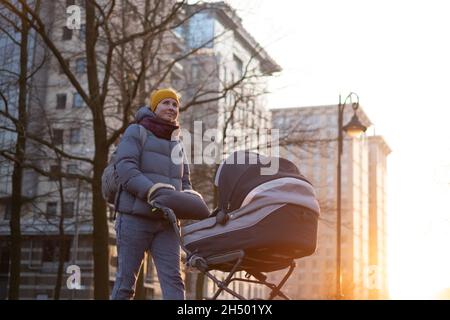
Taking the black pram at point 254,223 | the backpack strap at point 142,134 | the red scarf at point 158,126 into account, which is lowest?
the black pram at point 254,223

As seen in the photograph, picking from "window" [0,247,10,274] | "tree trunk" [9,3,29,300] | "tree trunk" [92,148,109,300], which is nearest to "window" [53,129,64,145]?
"tree trunk" [9,3,29,300]

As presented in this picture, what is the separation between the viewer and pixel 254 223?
5535mm

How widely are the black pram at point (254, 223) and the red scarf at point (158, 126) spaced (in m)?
0.64

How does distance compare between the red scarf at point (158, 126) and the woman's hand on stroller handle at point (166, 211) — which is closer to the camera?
the woman's hand on stroller handle at point (166, 211)

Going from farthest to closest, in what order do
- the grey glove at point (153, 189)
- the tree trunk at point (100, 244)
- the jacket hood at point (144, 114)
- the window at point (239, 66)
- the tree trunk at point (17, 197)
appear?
the window at point (239, 66), the tree trunk at point (17, 197), the tree trunk at point (100, 244), the jacket hood at point (144, 114), the grey glove at point (153, 189)

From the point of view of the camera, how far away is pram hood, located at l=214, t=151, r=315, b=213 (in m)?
5.74

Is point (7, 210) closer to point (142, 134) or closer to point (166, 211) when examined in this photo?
point (142, 134)

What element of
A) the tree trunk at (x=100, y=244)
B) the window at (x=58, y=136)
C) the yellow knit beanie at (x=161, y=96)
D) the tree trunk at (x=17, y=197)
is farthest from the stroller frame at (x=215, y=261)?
the window at (x=58, y=136)

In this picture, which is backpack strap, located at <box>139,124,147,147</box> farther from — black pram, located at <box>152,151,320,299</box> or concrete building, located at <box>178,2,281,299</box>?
concrete building, located at <box>178,2,281,299</box>

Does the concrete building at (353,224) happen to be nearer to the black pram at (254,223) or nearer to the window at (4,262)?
the window at (4,262)

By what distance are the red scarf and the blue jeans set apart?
0.74 meters

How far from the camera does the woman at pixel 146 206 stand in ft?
19.7

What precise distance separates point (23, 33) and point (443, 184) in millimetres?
12246
